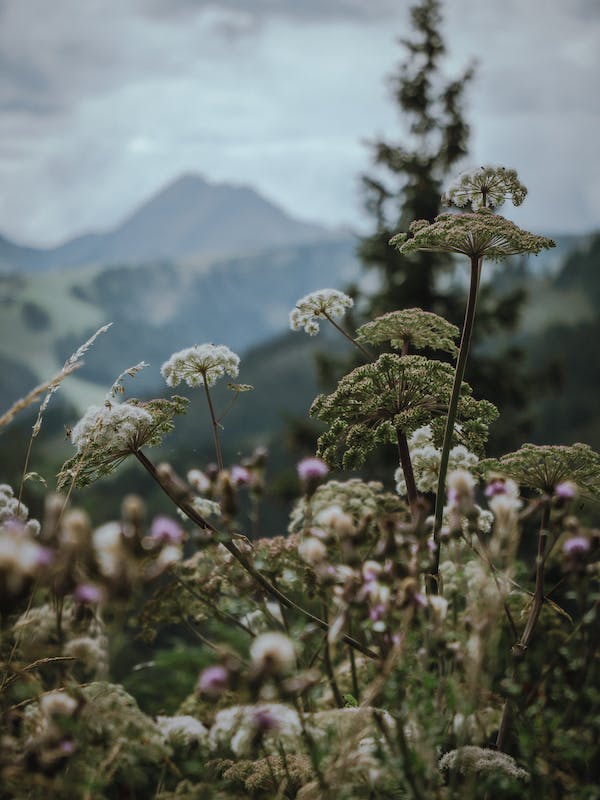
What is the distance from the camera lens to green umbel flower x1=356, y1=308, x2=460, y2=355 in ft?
14.2

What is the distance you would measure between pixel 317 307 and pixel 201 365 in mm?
1054

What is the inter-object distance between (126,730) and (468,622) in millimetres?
1537

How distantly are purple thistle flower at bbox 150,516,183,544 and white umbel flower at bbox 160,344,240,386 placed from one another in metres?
2.25

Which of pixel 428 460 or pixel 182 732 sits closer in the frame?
pixel 182 732

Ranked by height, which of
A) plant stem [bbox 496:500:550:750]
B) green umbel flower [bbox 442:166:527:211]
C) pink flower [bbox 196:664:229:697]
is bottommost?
plant stem [bbox 496:500:550:750]

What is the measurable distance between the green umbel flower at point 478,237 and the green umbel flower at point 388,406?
0.67 meters

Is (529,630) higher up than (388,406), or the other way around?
(388,406)

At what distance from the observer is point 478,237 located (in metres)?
3.70

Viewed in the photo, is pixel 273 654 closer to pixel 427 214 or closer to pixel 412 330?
pixel 412 330

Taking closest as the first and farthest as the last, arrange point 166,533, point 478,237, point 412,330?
point 166,533, point 478,237, point 412,330

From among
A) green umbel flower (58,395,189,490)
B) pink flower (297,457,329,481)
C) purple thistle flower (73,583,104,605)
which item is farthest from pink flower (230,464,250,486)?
green umbel flower (58,395,189,490)

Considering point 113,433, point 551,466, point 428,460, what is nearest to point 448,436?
point 551,466

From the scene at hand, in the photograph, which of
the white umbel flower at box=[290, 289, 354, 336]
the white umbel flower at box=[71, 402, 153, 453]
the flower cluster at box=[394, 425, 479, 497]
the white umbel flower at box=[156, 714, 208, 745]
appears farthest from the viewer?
the white umbel flower at box=[290, 289, 354, 336]

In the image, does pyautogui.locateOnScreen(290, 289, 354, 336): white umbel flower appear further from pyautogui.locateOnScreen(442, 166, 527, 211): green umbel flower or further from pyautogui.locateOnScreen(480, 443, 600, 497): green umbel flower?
pyautogui.locateOnScreen(480, 443, 600, 497): green umbel flower
